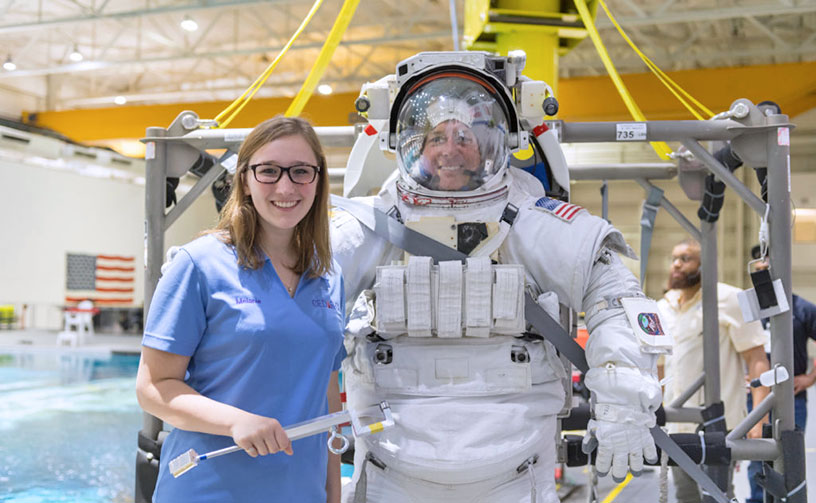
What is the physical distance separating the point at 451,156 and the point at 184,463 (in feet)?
4.07

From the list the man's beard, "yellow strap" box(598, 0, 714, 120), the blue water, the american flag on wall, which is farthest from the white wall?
"yellow strap" box(598, 0, 714, 120)

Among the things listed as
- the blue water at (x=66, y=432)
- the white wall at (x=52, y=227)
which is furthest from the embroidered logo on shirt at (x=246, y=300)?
the white wall at (x=52, y=227)

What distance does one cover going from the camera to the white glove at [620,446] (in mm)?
2035

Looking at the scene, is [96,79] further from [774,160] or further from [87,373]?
[774,160]

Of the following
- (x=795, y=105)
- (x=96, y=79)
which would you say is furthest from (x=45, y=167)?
(x=795, y=105)

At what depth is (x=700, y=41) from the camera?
1379 centimetres

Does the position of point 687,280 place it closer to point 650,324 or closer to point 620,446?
point 650,324

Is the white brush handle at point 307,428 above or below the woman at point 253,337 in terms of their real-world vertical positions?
below

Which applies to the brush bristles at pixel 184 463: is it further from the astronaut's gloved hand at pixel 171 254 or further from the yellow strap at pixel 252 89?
the yellow strap at pixel 252 89

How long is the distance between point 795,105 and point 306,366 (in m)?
12.9

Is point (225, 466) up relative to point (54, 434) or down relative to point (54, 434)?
up

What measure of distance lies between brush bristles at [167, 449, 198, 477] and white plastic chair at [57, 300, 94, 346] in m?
14.8

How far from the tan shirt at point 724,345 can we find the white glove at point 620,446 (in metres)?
2.56

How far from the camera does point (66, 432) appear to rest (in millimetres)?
7312
